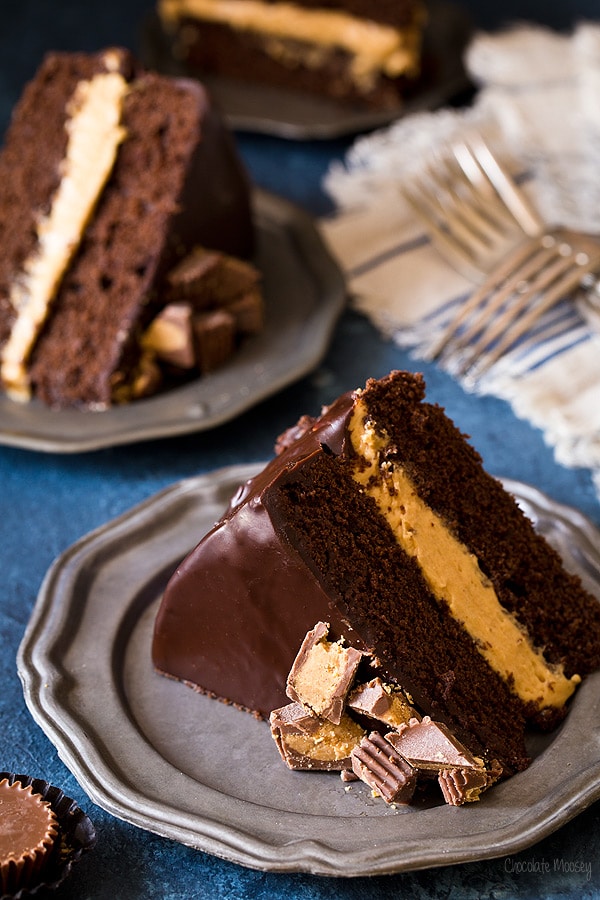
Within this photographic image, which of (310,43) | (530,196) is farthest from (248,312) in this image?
(310,43)

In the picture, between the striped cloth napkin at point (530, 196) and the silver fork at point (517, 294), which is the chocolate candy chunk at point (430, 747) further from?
the silver fork at point (517, 294)

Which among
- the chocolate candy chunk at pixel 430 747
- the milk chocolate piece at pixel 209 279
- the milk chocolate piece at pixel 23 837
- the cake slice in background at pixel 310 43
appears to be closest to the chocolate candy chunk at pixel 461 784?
the chocolate candy chunk at pixel 430 747

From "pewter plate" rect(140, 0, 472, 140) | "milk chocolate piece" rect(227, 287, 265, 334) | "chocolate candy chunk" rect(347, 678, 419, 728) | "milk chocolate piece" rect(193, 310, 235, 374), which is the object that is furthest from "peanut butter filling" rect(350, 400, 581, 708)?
"pewter plate" rect(140, 0, 472, 140)

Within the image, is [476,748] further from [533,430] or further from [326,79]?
[326,79]

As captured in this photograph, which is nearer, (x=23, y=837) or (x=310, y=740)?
(x=23, y=837)

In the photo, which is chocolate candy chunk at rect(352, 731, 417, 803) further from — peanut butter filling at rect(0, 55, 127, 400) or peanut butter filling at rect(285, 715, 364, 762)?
peanut butter filling at rect(0, 55, 127, 400)

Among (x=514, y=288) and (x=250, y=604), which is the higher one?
(x=250, y=604)

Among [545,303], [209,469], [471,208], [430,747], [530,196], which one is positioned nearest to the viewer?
[430,747]

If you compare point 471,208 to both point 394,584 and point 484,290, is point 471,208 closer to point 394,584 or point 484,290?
point 484,290
